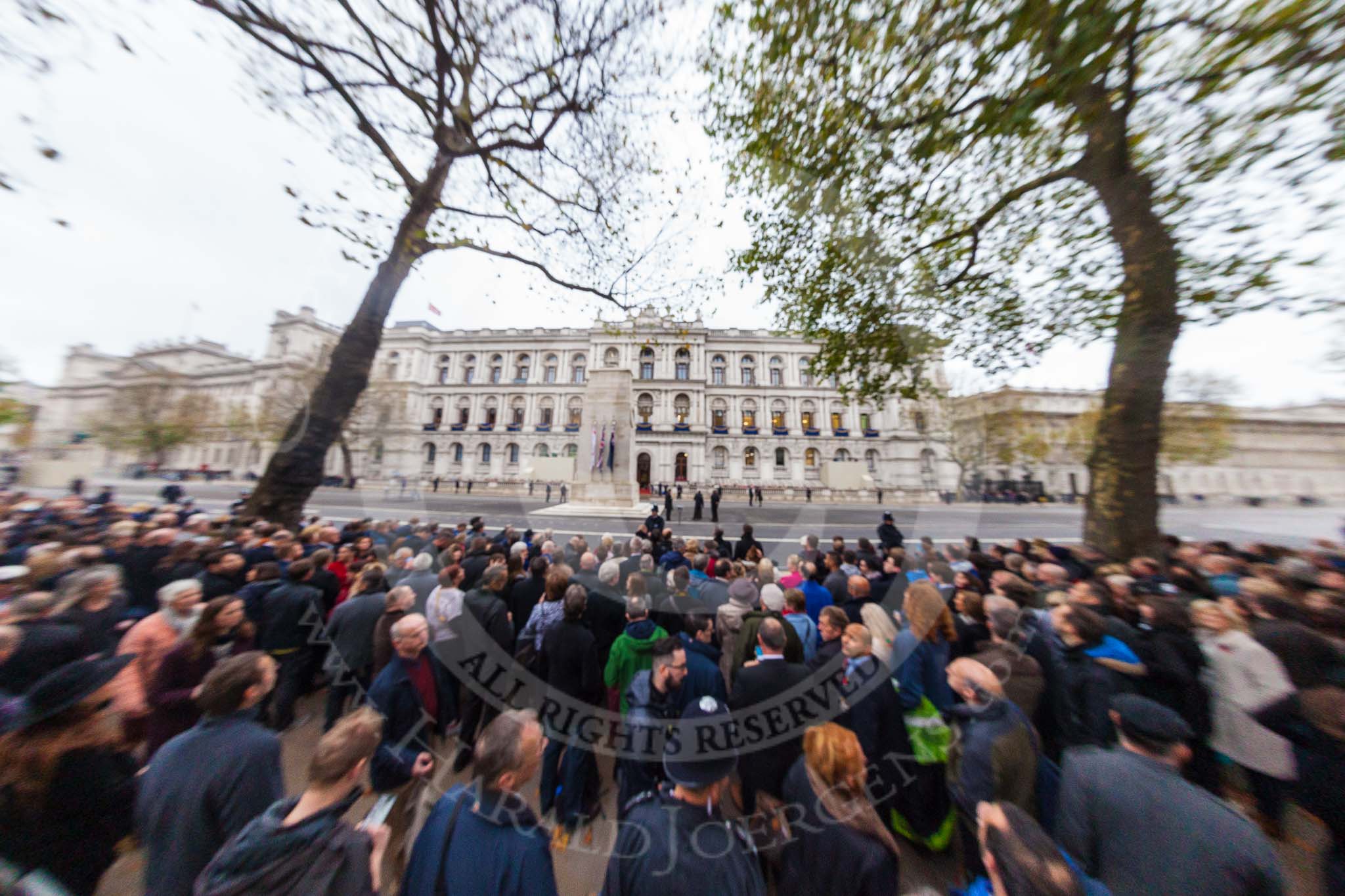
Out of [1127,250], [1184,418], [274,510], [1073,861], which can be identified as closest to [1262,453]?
[1184,418]

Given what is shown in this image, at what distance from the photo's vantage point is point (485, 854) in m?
1.32

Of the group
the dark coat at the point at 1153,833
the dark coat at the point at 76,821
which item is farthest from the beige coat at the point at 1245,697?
the dark coat at the point at 76,821

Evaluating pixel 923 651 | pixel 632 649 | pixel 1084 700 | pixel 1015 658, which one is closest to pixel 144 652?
pixel 632 649

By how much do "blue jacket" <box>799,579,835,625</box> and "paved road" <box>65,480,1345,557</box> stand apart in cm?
550

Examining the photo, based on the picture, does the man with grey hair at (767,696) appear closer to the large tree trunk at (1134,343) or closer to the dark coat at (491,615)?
the dark coat at (491,615)

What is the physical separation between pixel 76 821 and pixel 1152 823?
3772mm

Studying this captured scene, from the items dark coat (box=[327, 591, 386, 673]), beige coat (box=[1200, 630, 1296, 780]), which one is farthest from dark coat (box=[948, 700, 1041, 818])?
dark coat (box=[327, 591, 386, 673])

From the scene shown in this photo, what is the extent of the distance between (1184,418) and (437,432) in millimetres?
48169

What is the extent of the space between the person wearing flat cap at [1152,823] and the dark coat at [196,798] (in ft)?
9.95

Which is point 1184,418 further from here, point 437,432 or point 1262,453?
point 437,432

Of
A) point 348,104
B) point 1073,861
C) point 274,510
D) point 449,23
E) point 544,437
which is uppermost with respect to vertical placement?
point 449,23

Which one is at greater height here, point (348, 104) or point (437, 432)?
point (348, 104)

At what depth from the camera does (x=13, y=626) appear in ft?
8.30

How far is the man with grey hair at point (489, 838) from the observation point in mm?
1309
